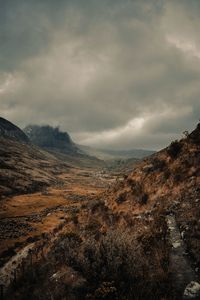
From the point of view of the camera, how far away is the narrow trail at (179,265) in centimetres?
966

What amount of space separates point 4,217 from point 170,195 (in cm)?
4397

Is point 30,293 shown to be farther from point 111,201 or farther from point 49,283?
point 111,201

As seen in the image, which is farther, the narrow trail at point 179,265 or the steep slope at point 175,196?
the steep slope at point 175,196

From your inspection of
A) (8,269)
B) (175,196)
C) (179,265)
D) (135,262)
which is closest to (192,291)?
(179,265)

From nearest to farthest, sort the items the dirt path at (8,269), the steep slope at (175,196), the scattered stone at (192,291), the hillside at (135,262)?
the scattered stone at (192,291)
the hillside at (135,262)
the steep slope at (175,196)
the dirt path at (8,269)

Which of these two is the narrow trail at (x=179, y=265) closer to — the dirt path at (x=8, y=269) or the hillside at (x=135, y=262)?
the hillside at (x=135, y=262)

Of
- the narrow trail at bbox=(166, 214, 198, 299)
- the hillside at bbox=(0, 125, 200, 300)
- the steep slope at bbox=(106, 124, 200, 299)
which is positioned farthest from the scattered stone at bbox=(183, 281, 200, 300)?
the steep slope at bbox=(106, 124, 200, 299)

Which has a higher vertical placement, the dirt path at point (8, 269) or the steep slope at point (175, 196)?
the steep slope at point (175, 196)

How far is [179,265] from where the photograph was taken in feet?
36.0

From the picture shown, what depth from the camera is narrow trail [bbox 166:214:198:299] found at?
31.7 ft

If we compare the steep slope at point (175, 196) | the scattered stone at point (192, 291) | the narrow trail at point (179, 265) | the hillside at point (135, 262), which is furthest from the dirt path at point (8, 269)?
the scattered stone at point (192, 291)

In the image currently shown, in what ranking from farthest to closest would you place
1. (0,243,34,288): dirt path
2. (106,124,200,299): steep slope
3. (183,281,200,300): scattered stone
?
(0,243,34,288): dirt path → (106,124,200,299): steep slope → (183,281,200,300): scattered stone

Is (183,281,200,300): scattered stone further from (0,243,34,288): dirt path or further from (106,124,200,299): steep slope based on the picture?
(0,243,34,288): dirt path

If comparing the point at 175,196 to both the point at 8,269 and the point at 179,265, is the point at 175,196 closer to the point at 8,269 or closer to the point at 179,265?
the point at 179,265
